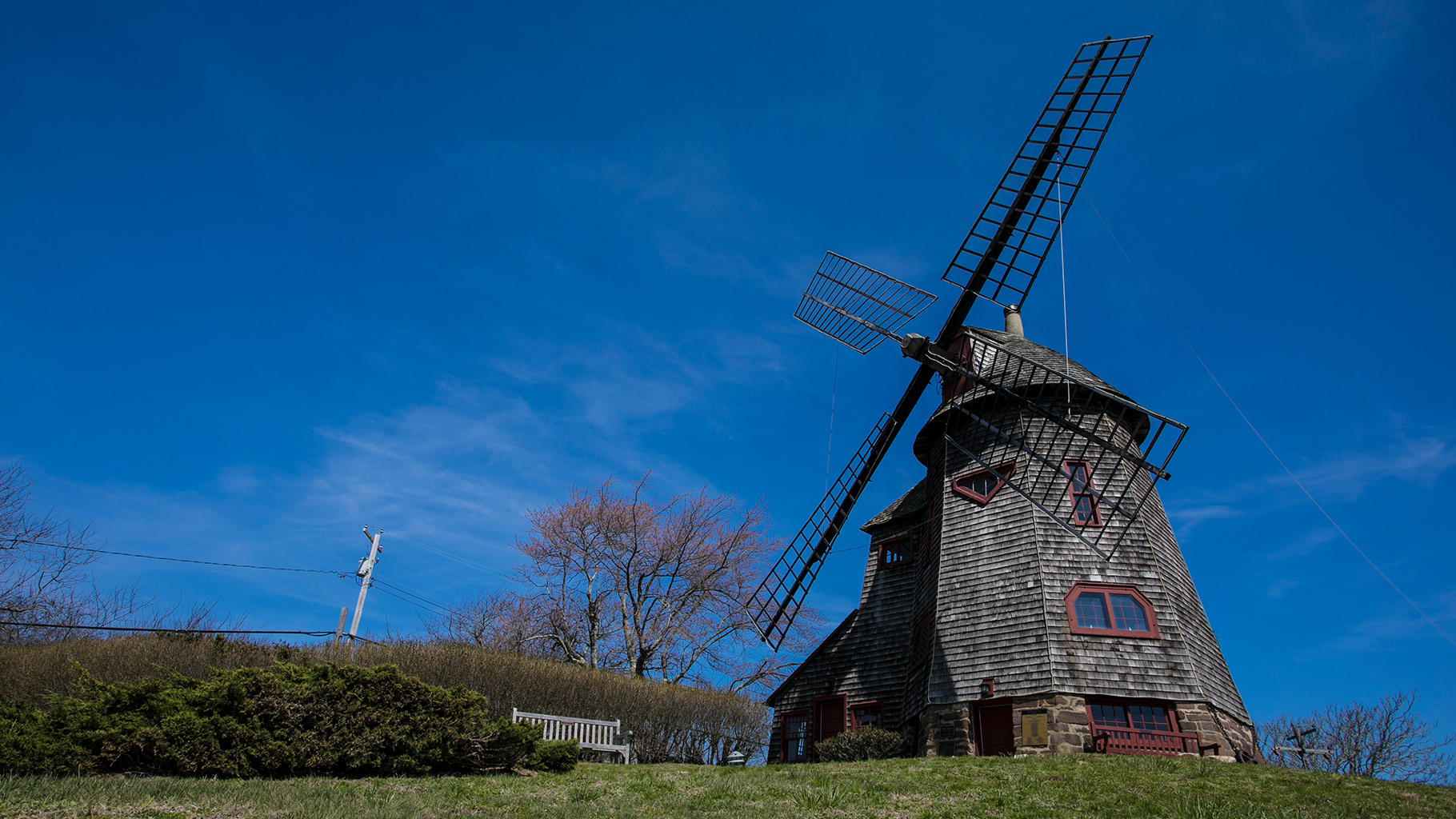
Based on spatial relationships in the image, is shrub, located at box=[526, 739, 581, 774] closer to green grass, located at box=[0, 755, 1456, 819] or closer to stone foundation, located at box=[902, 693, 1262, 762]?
green grass, located at box=[0, 755, 1456, 819]

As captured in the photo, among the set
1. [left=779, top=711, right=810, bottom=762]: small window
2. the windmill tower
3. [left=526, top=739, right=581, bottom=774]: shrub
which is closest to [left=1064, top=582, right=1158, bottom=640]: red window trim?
the windmill tower

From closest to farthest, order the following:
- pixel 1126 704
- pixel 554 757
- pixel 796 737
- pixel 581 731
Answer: pixel 554 757 < pixel 1126 704 < pixel 581 731 < pixel 796 737

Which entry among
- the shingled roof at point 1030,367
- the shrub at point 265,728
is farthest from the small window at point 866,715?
the shrub at point 265,728

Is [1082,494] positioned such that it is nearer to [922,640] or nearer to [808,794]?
[922,640]

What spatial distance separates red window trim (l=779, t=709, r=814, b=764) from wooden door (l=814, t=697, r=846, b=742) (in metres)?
0.16

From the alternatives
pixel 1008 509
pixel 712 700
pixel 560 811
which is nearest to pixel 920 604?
pixel 1008 509

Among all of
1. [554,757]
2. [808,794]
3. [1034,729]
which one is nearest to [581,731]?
[554,757]

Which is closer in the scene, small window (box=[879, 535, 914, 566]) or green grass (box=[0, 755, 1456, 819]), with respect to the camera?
green grass (box=[0, 755, 1456, 819])

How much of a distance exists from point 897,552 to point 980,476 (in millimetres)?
4296

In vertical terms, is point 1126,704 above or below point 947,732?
above

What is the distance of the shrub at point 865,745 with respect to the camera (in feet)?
55.9

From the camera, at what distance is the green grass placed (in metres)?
7.46

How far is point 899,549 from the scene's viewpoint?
71.9ft

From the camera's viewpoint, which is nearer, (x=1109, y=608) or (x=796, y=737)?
(x=1109, y=608)
